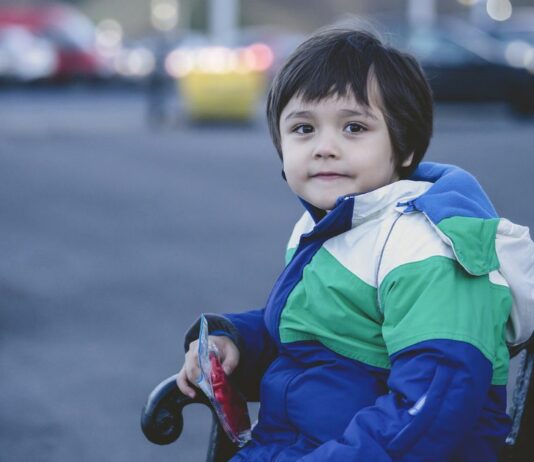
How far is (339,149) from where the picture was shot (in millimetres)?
1970

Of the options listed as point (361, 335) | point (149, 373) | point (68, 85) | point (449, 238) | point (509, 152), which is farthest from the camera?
point (68, 85)

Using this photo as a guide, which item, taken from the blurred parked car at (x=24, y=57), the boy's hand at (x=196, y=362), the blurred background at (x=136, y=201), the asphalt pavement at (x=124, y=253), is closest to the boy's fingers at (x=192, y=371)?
the boy's hand at (x=196, y=362)

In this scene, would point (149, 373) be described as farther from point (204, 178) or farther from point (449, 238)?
point (204, 178)

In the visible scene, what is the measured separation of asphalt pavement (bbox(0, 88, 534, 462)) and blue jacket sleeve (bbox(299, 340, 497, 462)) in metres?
2.22

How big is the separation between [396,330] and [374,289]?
0.14 m

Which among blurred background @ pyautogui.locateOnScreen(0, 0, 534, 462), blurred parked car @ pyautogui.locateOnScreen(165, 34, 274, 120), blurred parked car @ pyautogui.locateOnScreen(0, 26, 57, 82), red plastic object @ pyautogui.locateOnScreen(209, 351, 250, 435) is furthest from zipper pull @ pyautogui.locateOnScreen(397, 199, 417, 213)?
blurred parked car @ pyautogui.locateOnScreen(0, 26, 57, 82)

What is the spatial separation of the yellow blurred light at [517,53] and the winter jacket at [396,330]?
1671 cm

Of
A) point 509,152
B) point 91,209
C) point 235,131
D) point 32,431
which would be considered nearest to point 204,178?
point 91,209

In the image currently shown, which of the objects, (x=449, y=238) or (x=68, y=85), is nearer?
(x=449, y=238)

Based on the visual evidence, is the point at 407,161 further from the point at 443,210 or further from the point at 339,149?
the point at 443,210

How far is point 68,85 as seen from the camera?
2558 centimetres

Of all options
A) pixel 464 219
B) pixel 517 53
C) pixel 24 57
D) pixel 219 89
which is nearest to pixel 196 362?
pixel 464 219

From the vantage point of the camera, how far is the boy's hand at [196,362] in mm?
2170

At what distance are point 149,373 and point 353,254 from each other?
9.57ft
